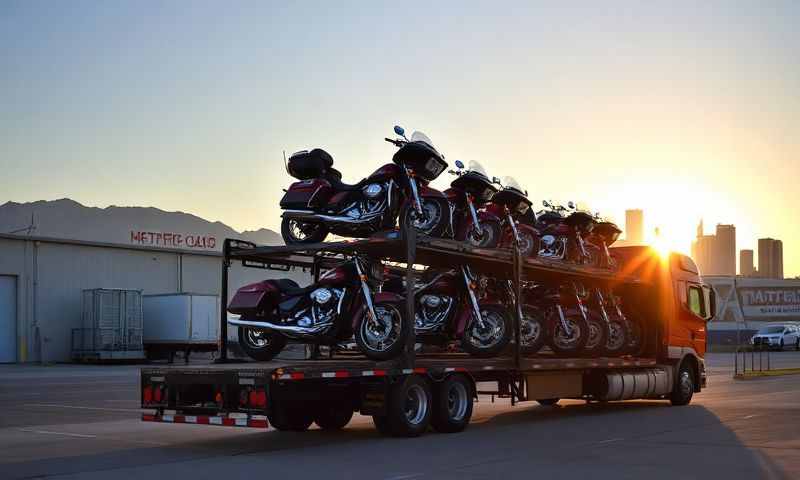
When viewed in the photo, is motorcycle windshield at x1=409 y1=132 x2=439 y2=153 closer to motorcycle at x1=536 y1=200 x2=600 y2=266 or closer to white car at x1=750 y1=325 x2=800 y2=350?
motorcycle at x1=536 y1=200 x2=600 y2=266

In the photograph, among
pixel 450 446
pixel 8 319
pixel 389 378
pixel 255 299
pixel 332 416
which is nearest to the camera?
pixel 450 446

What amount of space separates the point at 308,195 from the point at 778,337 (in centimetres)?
5430

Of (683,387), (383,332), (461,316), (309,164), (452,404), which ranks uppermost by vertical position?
(309,164)

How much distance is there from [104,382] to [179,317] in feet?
53.0

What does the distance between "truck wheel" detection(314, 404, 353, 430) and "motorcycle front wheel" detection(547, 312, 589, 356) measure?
449 cm

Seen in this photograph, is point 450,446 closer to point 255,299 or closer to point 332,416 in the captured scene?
point 332,416

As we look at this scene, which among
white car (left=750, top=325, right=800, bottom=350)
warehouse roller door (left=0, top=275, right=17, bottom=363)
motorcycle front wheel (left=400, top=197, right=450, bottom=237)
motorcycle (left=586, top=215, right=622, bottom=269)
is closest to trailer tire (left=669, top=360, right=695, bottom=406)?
motorcycle (left=586, top=215, right=622, bottom=269)

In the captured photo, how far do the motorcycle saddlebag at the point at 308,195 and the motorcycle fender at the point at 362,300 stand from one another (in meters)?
1.48

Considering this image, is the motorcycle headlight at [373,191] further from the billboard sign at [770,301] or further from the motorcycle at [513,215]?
the billboard sign at [770,301]

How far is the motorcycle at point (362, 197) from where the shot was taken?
46.6ft

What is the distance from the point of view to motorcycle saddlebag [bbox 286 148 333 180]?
47.8 feet

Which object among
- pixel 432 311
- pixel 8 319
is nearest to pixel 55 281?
pixel 8 319

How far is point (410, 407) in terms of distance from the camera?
13.7 m

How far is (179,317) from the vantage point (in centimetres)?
4566
